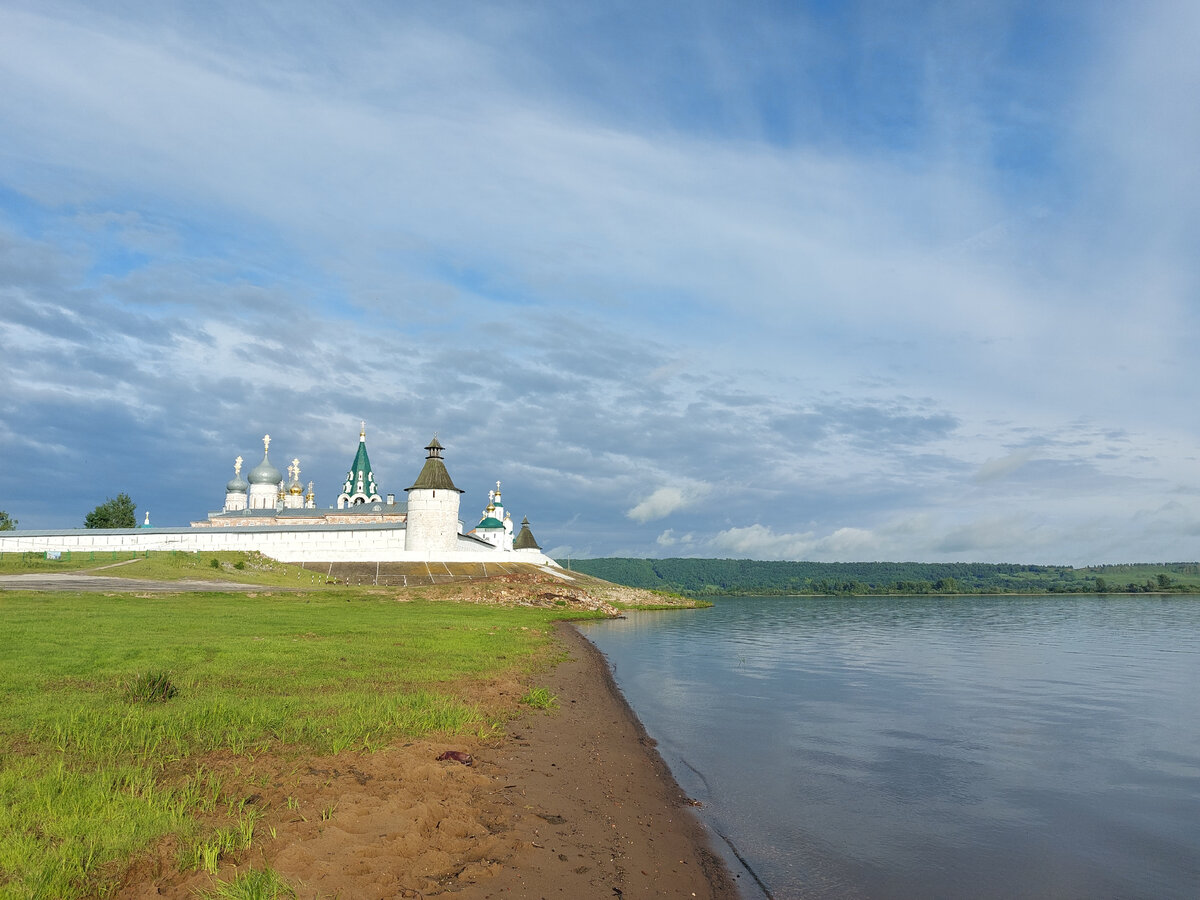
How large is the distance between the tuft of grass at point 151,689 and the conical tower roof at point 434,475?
68579 mm

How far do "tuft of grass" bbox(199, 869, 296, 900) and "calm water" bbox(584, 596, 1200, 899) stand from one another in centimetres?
555

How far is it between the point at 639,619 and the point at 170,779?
57440 mm

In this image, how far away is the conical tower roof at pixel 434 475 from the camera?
82.5 meters

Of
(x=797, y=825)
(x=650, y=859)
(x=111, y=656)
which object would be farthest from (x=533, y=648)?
(x=650, y=859)

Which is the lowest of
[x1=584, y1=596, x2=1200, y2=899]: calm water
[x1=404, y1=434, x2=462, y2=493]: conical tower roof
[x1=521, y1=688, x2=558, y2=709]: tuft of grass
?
[x1=584, y1=596, x2=1200, y2=899]: calm water

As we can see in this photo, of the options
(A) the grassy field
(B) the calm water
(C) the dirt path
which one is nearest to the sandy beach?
(A) the grassy field

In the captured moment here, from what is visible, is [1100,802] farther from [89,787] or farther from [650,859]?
[89,787]

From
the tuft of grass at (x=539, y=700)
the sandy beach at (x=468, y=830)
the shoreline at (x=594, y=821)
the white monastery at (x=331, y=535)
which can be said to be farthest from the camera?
the white monastery at (x=331, y=535)

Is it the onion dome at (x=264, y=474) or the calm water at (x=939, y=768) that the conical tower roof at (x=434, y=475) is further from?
the calm water at (x=939, y=768)

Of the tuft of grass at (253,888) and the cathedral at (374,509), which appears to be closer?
the tuft of grass at (253,888)

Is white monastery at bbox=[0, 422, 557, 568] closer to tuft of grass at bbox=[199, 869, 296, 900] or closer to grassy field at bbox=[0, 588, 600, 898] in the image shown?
grassy field at bbox=[0, 588, 600, 898]

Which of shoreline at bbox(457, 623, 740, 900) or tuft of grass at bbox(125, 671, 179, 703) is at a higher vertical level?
tuft of grass at bbox(125, 671, 179, 703)

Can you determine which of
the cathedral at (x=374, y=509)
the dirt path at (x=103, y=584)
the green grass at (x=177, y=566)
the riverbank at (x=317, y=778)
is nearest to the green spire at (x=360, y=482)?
the cathedral at (x=374, y=509)

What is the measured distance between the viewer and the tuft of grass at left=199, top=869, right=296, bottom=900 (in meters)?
6.37
